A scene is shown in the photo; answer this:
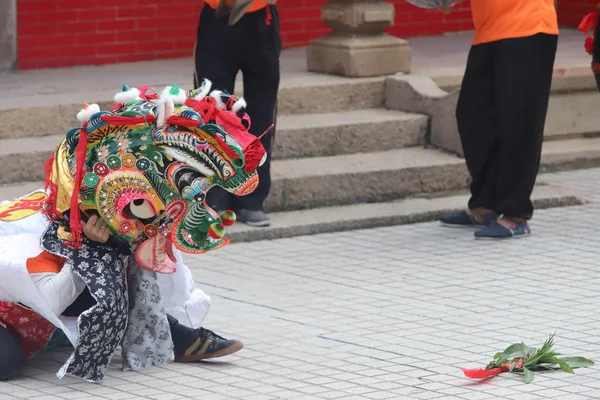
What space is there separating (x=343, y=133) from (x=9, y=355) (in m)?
4.06

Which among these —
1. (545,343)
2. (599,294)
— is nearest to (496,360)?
(545,343)

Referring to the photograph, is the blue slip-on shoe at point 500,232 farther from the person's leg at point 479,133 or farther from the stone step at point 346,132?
the stone step at point 346,132

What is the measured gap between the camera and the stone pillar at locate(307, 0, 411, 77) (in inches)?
377

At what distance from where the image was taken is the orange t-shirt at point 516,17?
299 inches

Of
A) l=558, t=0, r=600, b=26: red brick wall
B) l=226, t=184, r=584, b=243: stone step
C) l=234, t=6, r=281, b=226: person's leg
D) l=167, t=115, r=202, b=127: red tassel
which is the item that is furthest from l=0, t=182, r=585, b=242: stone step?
l=558, t=0, r=600, b=26: red brick wall

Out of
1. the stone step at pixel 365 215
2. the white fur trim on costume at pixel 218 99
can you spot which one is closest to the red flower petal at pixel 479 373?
the white fur trim on costume at pixel 218 99

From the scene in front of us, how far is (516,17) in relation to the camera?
7.61m

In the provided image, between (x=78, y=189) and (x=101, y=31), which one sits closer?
(x=78, y=189)

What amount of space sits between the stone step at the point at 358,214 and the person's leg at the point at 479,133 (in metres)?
0.18

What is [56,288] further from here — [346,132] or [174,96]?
[346,132]

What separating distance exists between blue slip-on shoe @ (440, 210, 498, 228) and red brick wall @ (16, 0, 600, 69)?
3.27m

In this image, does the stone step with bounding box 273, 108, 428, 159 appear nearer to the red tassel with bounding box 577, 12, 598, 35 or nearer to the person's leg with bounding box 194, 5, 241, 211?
the person's leg with bounding box 194, 5, 241, 211

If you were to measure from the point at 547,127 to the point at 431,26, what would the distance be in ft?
7.38

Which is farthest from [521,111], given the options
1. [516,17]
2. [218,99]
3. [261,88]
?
[218,99]
